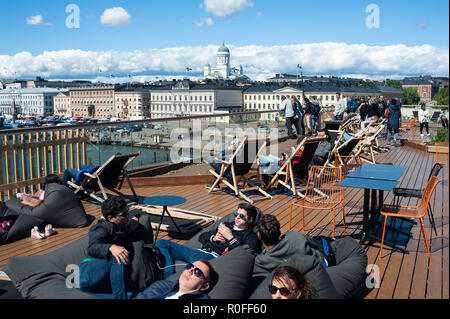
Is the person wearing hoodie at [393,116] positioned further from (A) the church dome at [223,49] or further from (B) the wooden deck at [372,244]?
(A) the church dome at [223,49]

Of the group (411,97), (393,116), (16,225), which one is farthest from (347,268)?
(411,97)

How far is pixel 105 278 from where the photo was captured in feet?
10.4

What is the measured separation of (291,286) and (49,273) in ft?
5.58

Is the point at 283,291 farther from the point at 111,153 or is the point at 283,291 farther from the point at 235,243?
the point at 111,153

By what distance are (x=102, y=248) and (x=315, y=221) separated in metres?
3.17

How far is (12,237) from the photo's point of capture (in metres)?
5.00

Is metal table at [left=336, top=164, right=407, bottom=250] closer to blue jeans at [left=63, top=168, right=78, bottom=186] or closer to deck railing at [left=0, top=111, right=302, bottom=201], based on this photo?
blue jeans at [left=63, top=168, right=78, bottom=186]

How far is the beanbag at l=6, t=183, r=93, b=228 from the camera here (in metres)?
5.41

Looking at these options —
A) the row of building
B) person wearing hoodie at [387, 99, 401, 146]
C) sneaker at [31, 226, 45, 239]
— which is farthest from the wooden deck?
the row of building

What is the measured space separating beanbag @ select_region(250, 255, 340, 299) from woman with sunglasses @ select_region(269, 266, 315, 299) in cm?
19

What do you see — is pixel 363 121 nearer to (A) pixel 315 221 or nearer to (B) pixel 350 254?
(A) pixel 315 221

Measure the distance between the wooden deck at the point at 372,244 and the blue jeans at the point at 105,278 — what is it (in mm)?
1576

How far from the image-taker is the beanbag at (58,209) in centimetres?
541

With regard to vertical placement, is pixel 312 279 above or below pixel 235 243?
above
